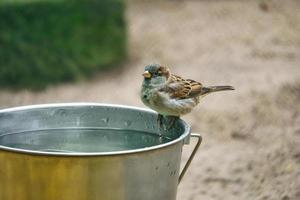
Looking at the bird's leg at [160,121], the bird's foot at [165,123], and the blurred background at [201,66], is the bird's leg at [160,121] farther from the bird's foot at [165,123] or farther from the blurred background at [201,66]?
the blurred background at [201,66]

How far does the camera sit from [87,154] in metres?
3.38

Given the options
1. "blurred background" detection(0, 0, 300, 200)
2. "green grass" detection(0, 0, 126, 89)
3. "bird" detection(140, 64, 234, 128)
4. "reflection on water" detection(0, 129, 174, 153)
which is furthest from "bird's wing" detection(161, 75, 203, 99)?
→ "green grass" detection(0, 0, 126, 89)

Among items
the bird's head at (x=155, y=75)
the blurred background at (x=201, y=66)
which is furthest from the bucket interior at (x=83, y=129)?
the blurred background at (x=201, y=66)

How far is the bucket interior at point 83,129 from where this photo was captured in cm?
408

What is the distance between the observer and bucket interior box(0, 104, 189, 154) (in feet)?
13.4

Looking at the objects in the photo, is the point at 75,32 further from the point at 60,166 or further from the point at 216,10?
the point at 60,166

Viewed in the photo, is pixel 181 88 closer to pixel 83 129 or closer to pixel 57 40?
pixel 83 129

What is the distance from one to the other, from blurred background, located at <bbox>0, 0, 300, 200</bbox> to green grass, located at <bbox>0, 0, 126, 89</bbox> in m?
0.01

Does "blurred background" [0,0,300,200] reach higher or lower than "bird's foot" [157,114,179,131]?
lower

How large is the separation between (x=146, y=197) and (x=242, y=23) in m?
8.60

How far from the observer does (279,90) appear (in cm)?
873

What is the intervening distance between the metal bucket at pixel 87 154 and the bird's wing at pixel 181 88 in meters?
0.61

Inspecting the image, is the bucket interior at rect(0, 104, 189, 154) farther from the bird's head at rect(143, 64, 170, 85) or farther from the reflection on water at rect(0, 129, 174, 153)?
the bird's head at rect(143, 64, 170, 85)

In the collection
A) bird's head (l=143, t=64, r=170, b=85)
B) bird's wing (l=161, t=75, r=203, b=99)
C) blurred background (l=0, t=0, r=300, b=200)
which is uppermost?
bird's head (l=143, t=64, r=170, b=85)
